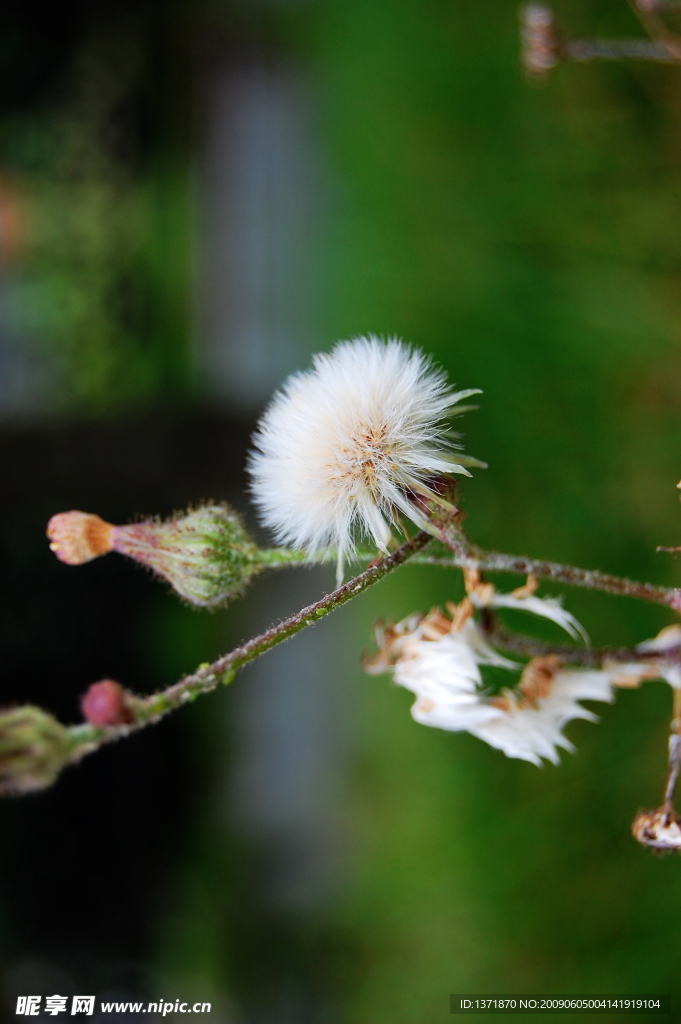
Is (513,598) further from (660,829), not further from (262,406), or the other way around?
(262,406)

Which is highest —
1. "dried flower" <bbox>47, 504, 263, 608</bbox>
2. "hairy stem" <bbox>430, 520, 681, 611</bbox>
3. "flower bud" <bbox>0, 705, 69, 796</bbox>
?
"dried flower" <bbox>47, 504, 263, 608</bbox>

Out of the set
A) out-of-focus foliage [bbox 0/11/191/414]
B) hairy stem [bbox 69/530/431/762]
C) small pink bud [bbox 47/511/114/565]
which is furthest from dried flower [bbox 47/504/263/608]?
out-of-focus foliage [bbox 0/11/191/414]

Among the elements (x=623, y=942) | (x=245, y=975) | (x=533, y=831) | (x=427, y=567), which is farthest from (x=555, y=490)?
(x=245, y=975)

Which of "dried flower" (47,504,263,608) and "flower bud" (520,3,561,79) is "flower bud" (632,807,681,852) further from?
"flower bud" (520,3,561,79)

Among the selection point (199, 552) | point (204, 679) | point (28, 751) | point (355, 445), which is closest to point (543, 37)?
point (355, 445)

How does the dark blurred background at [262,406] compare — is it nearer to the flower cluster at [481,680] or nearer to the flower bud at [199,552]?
the flower cluster at [481,680]

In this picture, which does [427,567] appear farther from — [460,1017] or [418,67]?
[418,67]

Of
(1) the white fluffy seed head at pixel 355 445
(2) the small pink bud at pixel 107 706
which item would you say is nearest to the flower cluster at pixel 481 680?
(1) the white fluffy seed head at pixel 355 445
